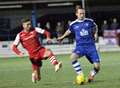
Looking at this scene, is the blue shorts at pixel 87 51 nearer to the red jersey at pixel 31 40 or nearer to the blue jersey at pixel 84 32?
the blue jersey at pixel 84 32

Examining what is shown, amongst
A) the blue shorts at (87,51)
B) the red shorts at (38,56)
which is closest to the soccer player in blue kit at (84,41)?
the blue shorts at (87,51)

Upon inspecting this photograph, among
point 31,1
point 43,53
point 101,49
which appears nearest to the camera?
point 43,53

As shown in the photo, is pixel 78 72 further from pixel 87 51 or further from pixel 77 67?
pixel 87 51

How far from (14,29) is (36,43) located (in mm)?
29719

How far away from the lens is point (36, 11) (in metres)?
45.8

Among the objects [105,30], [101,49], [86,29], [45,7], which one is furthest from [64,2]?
[86,29]

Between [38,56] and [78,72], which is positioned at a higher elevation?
[38,56]

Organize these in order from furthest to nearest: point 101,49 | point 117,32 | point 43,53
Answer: point 117,32 → point 101,49 → point 43,53

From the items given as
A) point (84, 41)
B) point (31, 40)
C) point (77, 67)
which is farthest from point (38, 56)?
point (84, 41)

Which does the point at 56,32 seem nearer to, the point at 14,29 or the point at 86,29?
the point at 14,29

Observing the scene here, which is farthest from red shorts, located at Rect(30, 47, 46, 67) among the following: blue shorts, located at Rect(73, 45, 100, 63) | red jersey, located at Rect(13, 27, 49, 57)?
blue shorts, located at Rect(73, 45, 100, 63)

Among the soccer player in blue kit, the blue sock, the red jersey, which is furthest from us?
the soccer player in blue kit

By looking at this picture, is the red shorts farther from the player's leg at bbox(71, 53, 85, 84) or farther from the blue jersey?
the blue jersey

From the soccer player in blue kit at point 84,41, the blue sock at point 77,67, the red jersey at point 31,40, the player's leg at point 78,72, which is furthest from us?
the soccer player in blue kit at point 84,41
